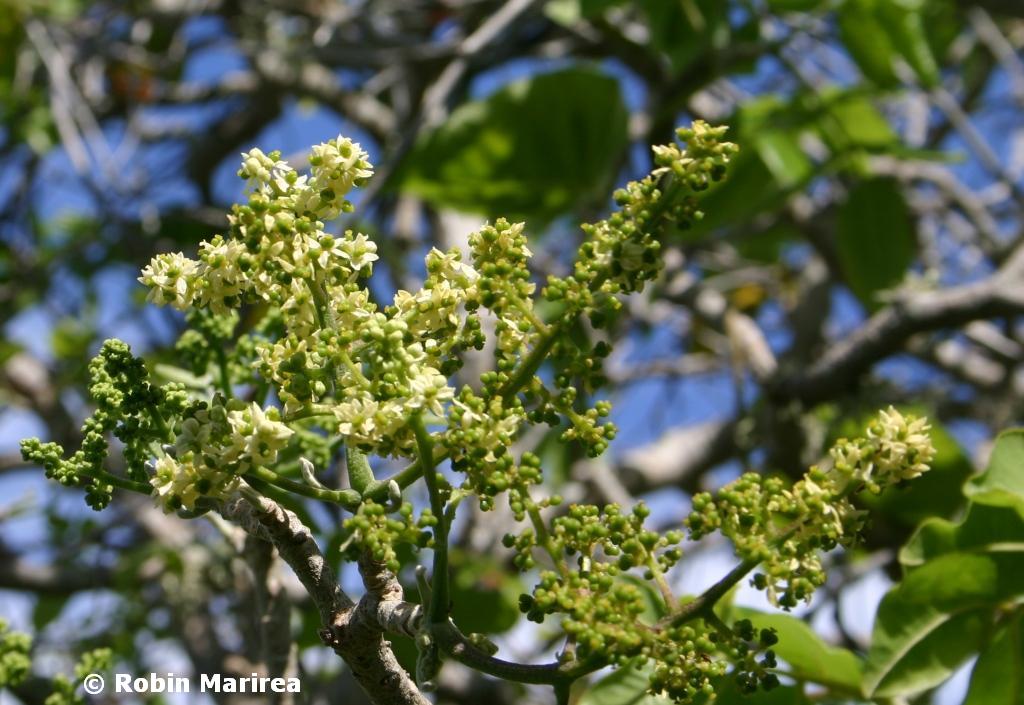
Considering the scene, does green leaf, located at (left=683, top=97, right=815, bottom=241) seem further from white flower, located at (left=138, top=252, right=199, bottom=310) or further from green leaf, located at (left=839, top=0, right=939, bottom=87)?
white flower, located at (left=138, top=252, right=199, bottom=310)

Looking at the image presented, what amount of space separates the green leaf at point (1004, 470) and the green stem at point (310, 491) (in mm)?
747

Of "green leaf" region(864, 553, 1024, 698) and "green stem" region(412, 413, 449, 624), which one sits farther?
"green leaf" region(864, 553, 1024, 698)

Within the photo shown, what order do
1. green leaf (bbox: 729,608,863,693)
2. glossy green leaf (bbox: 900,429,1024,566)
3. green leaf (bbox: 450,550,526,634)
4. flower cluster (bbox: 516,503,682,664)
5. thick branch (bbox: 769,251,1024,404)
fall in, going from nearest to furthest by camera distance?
1. flower cluster (bbox: 516,503,682,664)
2. glossy green leaf (bbox: 900,429,1024,566)
3. green leaf (bbox: 729,608,863,693)
4. green leaf (bbox: 450,550,526,634)
5. thick branch (bbox: 769,251,1024,404)

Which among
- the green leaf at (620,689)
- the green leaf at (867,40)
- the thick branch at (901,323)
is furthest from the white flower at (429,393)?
the green leaf at (867,40)

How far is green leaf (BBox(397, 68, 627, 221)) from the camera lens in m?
3.00

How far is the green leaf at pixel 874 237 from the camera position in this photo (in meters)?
3.01

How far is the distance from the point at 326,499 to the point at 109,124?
4463mm

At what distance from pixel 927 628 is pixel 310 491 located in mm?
827

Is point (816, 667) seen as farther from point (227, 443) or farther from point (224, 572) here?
point (224, 572)

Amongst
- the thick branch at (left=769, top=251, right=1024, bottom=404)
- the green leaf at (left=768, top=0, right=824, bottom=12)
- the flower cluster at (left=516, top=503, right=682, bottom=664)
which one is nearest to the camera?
the flower cluster at (left=516, top=503, right=682, bottom=664)

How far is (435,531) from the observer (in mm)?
1009

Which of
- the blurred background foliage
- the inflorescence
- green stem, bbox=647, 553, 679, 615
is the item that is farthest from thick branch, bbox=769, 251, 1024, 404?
green stem, bbox=647, 553, 679, 615

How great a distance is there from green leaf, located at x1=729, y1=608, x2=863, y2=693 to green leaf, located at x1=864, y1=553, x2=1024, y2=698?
0.16 feet

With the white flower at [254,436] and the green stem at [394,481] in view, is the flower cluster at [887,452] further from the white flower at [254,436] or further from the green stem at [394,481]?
the white flower at [254,436]
